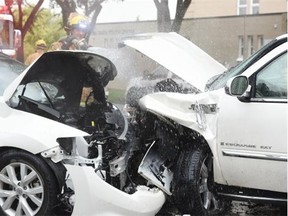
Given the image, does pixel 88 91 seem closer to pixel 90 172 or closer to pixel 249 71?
pixel 90 172

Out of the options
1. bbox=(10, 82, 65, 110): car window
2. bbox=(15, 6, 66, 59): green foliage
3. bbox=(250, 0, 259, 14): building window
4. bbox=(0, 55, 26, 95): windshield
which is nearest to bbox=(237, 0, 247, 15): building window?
bbox=(250, 0, 259, 14): building window

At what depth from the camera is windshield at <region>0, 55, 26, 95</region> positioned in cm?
505

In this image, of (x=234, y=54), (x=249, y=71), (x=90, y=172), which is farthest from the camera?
(x=234, y=54)

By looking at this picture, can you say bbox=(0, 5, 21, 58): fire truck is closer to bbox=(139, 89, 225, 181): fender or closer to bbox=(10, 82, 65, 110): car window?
bbox=(10, 82, 65, 110): car window

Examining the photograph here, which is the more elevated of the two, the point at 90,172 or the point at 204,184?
the point at 90,172

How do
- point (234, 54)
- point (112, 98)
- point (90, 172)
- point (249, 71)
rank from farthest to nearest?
point (234, 54) < point (112, 98) < point (249, 71) < point (90, 172)

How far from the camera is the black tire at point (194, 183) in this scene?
13.7ft

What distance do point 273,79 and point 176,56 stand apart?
3.58 feet

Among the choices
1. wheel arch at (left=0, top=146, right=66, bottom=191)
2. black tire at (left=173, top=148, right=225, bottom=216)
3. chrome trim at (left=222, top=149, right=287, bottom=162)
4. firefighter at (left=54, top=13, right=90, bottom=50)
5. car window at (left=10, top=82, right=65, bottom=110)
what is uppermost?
firefighter at (left=54, top=13, right=90, bottom=50)

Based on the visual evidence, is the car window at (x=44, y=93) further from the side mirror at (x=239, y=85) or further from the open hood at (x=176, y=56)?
the side mirror at (x=239, y=85)

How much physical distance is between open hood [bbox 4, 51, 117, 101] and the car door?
1.37 meters

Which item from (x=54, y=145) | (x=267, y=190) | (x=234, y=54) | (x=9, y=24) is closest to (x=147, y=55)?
(x=54, y=145)

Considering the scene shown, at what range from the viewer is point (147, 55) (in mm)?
4535

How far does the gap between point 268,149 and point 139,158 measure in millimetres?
1221
